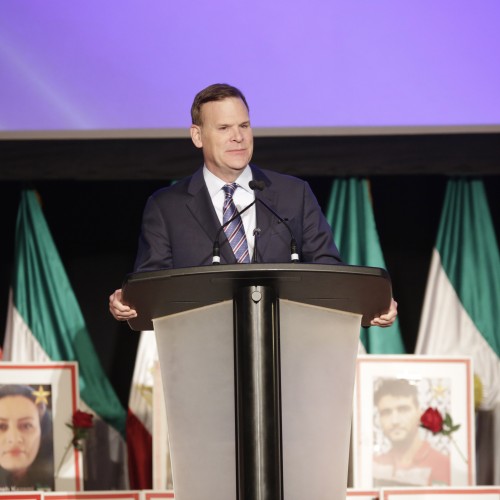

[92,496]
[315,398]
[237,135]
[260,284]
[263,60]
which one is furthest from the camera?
[263,60]

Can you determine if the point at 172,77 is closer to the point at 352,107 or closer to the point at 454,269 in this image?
the point at 352,107

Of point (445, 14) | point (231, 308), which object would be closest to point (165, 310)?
point (231, 308)

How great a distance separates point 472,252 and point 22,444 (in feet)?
7.02

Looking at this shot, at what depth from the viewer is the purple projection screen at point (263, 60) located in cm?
413

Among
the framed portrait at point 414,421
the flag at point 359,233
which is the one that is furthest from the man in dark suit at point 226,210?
the flag at point 359,233

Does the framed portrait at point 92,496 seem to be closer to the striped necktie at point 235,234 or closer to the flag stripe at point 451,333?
the striped necktie at point 235,234

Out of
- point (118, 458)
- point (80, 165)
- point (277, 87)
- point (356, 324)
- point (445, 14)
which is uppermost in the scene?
point (445, 14)

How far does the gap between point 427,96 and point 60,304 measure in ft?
6.10

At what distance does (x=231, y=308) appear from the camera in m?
1.90

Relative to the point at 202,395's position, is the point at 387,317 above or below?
above

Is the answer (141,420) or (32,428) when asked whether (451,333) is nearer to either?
(141,420)

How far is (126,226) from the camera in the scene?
466 centimetres

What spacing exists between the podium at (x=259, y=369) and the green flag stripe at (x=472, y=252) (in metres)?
2.46

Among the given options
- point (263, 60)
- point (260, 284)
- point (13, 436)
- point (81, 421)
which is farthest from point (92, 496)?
point (263, 60)
